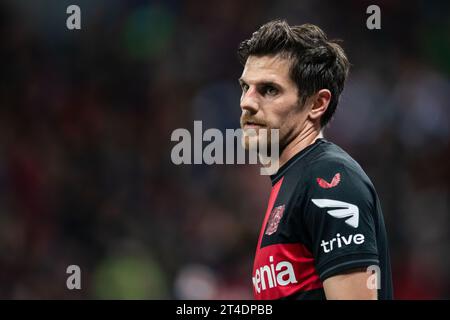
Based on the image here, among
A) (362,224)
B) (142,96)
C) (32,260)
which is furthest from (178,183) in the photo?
(362,224)

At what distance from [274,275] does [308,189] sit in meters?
0.40

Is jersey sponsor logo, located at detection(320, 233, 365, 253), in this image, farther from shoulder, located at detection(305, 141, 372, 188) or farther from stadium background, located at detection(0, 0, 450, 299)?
stadium background, located at detection(0, 0, 450, 299)

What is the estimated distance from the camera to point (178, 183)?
814cm

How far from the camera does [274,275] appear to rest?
3.18m

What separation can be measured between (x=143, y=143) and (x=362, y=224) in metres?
5.62

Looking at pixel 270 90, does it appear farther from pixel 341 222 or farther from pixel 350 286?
pixel 350 286

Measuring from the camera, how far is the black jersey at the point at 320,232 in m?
2.95

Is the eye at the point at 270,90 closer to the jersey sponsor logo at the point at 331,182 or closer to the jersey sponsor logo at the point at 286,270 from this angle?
the jersey sponsor logo at the point at 331,182

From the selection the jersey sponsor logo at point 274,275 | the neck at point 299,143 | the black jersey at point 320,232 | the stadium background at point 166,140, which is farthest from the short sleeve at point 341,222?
the stadium background at point 166,140

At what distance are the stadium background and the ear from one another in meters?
4.11

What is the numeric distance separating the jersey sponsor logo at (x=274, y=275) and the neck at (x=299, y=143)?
1.93 ft

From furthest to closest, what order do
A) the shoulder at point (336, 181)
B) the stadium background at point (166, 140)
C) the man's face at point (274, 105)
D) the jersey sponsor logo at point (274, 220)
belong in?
the stadium background at point (166, 140) → the man's face at point (274, 105) → the jersey sponsor logo at point (274, 220) → the shoulder at point (336, 181)

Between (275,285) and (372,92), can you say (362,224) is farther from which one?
(372,92)

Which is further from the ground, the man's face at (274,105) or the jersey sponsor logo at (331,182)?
the man's face at (274,105)
